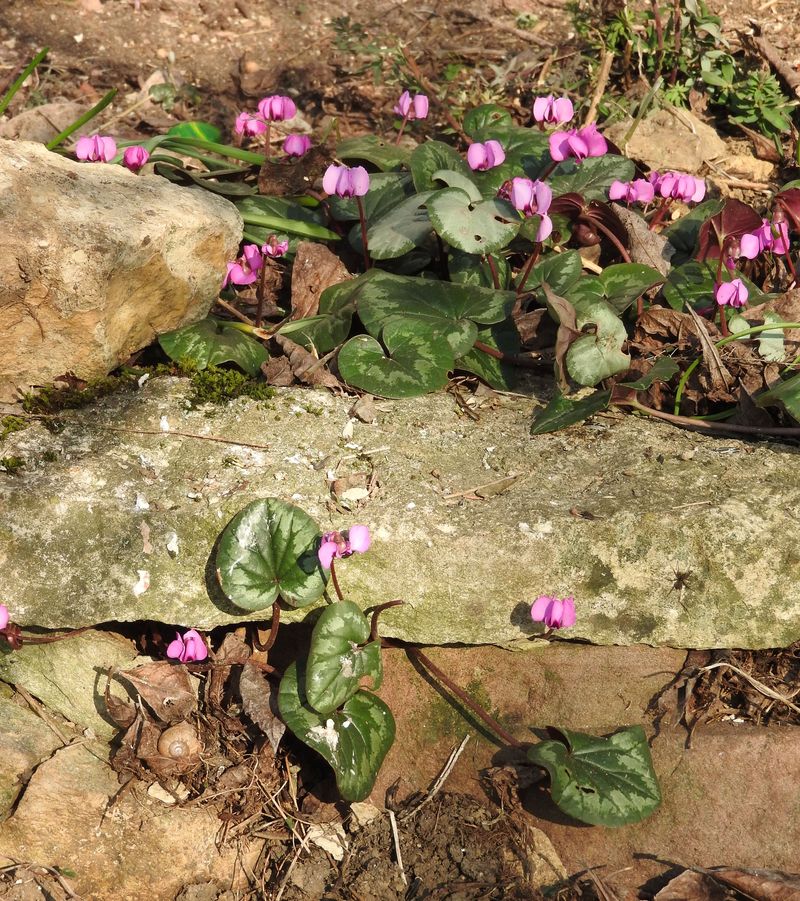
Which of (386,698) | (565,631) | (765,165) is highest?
(765,165)

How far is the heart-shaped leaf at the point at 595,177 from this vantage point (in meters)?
2.92

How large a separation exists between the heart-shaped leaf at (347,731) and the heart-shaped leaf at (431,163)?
57.9 inches

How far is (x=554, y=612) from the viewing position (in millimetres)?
2061

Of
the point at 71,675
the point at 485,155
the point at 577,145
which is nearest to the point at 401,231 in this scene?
the point at 485,155

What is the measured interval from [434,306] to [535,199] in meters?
0.38

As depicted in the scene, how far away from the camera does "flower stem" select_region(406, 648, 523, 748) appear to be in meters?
2.10

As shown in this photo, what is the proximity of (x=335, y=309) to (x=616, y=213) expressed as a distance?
88 cm

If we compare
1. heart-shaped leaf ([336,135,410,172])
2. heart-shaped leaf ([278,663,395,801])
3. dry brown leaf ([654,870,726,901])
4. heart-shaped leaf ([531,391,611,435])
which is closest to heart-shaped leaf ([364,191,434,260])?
heart-shaped leaf ([336,135,410,172])

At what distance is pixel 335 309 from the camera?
2.71m

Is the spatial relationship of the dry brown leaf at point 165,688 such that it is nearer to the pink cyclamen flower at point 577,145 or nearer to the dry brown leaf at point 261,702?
the dry brown leaf at point 261,702

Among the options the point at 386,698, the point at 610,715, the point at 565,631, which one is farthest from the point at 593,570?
the point at 386,698

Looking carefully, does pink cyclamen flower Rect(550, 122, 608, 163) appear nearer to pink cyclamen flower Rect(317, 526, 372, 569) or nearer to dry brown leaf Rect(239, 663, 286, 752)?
pink cyclamen flower Rect(317, 526, 372, 569)

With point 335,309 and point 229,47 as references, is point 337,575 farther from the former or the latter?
point 229,47

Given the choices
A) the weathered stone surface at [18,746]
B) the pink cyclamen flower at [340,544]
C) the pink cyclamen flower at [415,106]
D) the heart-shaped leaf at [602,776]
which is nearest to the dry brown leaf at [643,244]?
the pink cyclamen flower at [415,106]
